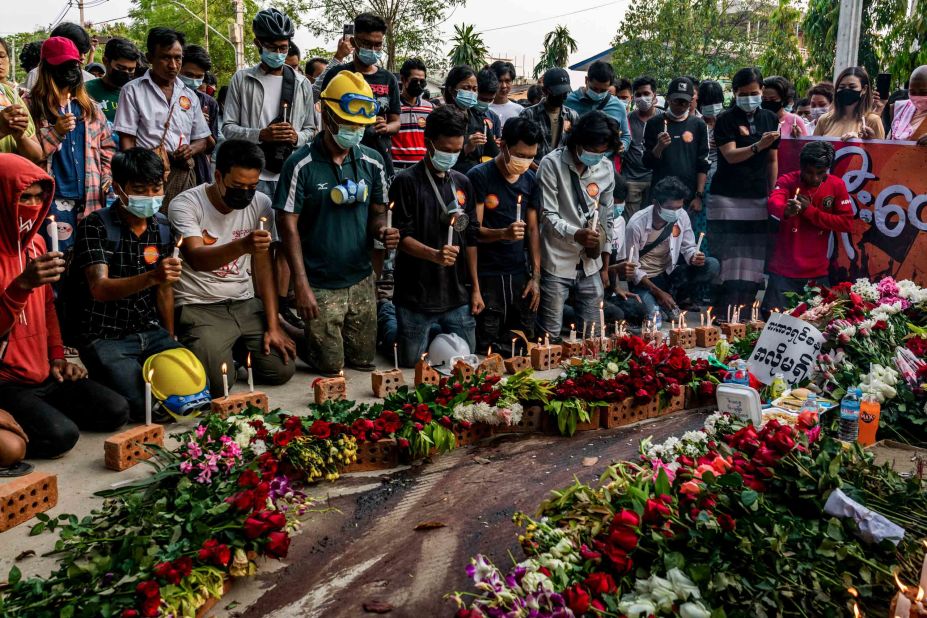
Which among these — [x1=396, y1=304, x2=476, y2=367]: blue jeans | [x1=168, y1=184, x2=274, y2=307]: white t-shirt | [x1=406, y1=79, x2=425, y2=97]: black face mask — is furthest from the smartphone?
[x1=168, y1=184, x2=274, y2=307]: white t-shirt

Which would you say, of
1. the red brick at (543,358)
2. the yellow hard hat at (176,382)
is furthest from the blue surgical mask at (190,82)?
the red brick at (543,358)

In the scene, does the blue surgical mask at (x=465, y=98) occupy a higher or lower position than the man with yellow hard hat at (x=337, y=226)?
higher

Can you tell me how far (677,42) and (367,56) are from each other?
2676cm

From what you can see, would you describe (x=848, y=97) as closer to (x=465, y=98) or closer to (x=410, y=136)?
(x=465, y=98)

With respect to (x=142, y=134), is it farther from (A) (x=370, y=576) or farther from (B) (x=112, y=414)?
(A) (x=370, y=576)

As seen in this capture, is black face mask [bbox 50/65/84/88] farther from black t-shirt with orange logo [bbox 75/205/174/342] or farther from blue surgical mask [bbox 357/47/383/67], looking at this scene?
blue surgical mask [bbox 357/47/383/67]

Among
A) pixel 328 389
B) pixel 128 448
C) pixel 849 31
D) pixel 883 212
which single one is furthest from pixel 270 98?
pixel 849 31

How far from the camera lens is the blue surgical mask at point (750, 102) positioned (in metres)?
8.87

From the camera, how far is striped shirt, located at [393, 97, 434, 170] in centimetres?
845

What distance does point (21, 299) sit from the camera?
179 inches

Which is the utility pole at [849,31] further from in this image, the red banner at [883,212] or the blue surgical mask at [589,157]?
the blue surgical mask at [589,157]

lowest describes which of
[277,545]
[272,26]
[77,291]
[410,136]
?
[277,545]

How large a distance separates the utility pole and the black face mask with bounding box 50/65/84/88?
12.2 metres

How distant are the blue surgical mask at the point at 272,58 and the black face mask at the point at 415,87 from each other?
1698 millimetres
